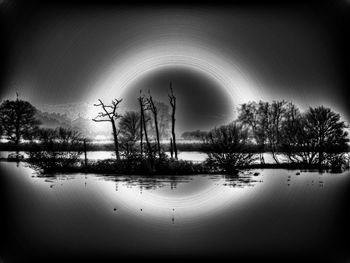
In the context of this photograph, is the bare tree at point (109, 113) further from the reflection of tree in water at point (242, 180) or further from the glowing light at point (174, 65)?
the reflection of tree in water at point (242, 180)

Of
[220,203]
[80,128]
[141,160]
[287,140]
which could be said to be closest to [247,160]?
[287,140]

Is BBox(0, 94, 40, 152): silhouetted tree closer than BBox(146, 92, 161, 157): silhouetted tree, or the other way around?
BBox(0, 94, 40, 152): silhouetted tree

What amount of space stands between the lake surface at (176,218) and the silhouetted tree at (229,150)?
33.0 inches

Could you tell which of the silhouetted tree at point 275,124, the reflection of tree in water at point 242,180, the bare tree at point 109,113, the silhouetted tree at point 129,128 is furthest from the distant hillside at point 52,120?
the silhouetted tree at point 275,124

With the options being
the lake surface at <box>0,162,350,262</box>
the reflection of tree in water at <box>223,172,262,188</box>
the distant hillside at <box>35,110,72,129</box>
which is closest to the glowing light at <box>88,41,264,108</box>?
the distant hillside at <box>35,110,72,129</box>

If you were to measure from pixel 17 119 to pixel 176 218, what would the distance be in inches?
226

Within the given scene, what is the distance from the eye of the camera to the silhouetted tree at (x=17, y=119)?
1291 centimetres

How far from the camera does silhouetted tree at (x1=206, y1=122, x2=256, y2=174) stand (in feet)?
47.0

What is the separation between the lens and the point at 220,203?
12.6 m

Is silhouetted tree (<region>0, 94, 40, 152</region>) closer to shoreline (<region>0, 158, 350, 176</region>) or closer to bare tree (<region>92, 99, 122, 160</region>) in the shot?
shoreline (<region>0, 158, 350, 176</region>)

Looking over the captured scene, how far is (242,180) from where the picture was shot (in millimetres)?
13766

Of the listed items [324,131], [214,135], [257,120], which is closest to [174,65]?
[214,135]

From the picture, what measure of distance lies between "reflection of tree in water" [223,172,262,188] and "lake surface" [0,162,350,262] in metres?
0.03

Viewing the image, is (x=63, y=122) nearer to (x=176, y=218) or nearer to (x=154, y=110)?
(x=154, y=110)
